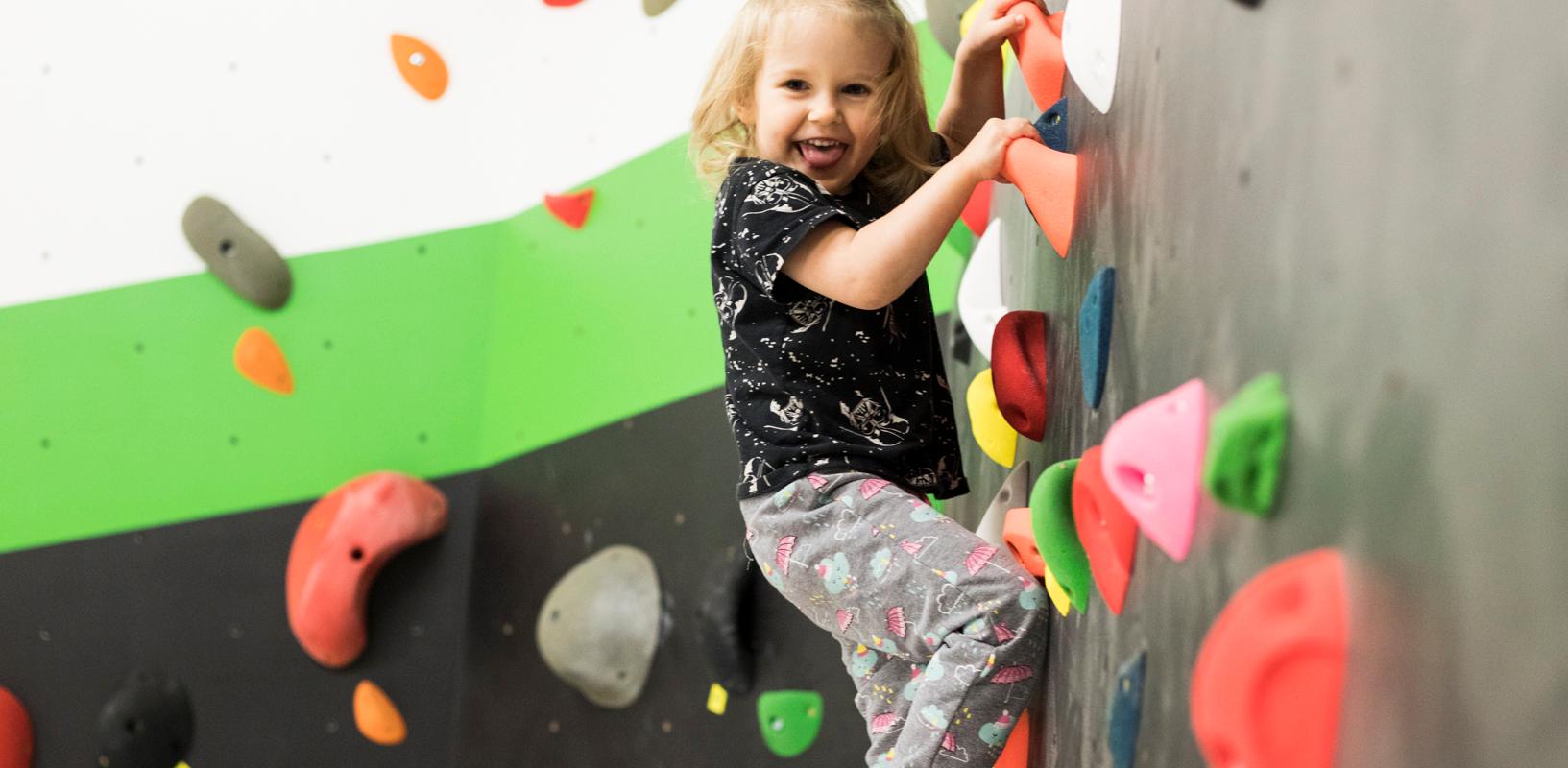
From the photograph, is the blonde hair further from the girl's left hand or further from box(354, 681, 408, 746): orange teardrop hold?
box(354, 681, 408, 746): orange teardrop hold

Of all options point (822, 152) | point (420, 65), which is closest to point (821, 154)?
point (822, 152)

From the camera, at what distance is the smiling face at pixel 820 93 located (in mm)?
1062

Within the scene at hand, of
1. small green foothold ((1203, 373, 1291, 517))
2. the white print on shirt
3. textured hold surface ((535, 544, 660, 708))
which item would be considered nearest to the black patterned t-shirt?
the white print on shirt

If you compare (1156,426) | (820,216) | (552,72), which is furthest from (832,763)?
(1156,426)

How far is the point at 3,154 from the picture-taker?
197cm

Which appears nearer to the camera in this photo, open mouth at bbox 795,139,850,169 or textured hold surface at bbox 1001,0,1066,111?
textured hold surface at bbox 1001,0,1066,111

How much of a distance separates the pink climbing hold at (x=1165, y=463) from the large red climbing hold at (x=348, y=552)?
1.46 meters

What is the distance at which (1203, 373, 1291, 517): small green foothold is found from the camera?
1.50ft

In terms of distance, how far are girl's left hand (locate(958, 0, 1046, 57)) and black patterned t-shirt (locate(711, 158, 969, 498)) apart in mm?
149

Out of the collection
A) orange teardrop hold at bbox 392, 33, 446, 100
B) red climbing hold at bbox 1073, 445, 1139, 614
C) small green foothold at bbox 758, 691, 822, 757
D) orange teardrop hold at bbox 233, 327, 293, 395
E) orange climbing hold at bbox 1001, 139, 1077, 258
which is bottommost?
small green foothold at bbox 758, 691, 822, 757

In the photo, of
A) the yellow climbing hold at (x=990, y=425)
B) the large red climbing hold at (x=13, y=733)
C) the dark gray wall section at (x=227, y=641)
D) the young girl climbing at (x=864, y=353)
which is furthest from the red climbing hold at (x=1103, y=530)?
the large red climbing hold at (x=13, y=733)

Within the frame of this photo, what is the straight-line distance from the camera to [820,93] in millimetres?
1065

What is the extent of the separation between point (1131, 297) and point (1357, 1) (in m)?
0.30

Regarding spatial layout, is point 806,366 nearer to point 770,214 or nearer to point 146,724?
point 770,214
